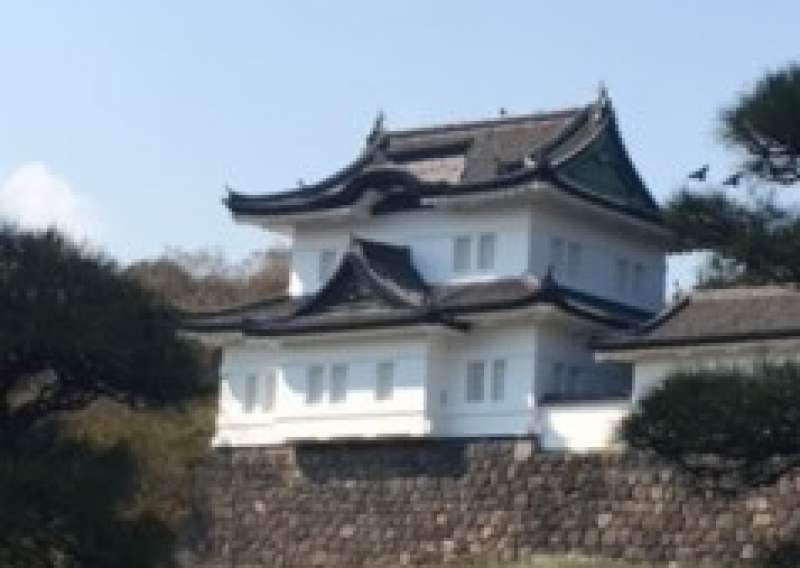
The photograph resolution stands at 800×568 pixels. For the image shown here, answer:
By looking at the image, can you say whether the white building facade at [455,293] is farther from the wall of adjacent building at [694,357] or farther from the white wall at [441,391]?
the wall of adjacent building at [694,357]

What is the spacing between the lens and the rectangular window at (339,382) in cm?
3080

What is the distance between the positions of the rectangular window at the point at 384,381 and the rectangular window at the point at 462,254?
2.24 meters

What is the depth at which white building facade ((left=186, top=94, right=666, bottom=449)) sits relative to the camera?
29.6 m

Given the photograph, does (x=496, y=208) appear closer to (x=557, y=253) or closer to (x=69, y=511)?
(x=557, y=253)

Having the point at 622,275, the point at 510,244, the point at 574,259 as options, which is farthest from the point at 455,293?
the point at 622,275

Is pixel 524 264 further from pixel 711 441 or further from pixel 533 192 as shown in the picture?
pixel 711 441

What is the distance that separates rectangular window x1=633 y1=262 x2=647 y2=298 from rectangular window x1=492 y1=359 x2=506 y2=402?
4.06m

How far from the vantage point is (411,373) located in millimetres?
30000

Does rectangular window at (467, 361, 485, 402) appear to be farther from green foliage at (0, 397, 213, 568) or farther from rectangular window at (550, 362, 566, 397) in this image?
green foliage at (0, 397, 213, 568)

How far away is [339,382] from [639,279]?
18.6 feet

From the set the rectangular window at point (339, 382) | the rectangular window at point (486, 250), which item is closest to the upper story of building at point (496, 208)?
the rectangular window at point (486, 250)

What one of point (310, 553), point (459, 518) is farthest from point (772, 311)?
point (310, 553)

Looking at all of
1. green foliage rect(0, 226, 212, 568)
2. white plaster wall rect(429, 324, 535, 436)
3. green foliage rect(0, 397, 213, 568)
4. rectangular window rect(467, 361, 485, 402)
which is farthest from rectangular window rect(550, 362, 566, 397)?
green foliage rect(0, 226, 212, 568)

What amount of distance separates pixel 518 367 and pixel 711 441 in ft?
49.9
